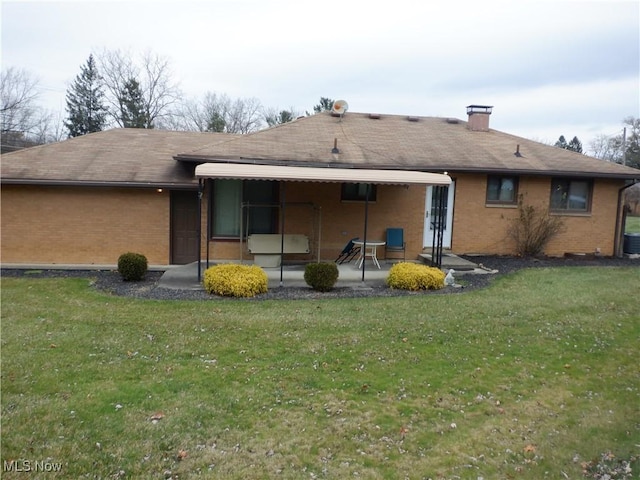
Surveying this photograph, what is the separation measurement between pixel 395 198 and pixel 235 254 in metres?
4.90

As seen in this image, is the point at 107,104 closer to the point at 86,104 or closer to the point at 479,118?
the point at 86,104

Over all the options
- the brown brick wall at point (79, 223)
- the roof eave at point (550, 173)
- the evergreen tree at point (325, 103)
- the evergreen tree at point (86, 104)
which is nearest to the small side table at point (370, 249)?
the roof eave at point (550, 173)

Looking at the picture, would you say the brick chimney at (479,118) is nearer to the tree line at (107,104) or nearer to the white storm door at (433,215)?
the white storm door at (433,215)

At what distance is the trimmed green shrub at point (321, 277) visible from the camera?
954cm

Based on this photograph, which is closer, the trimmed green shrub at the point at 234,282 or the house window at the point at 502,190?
the trimmed green shrub at the point at 234,282

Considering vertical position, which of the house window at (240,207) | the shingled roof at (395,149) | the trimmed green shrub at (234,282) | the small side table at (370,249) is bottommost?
the trimmed green shrub at (234,282)

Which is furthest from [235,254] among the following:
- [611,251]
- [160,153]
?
[611,251]

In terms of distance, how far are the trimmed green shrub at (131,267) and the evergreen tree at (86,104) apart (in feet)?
111

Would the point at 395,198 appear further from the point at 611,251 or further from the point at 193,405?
the point at 193,405

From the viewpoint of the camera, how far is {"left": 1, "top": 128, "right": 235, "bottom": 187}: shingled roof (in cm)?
1188

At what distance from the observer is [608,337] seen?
21.8ft

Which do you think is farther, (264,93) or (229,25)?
(264,93)

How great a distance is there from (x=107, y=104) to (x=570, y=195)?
39.0 meters

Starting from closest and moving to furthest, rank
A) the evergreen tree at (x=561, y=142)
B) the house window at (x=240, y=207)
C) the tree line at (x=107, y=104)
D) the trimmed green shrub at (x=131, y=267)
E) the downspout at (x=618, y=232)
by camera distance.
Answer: the trimmed green shrub at (x=131, y=267)
the house window at (x=240, y=207)
the downspout at (x=618, y=232)
the tree line at (x=107, y=104)
the evergreen tree at (x=561, y=142)
